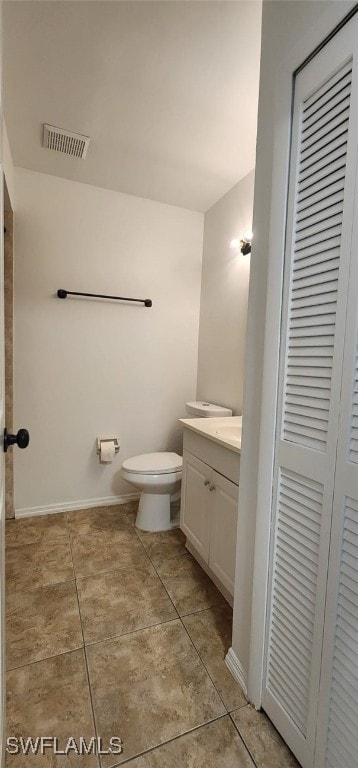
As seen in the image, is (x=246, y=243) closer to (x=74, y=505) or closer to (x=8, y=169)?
(x=8, y=169)

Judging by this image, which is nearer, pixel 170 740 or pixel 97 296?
pixel 170 740

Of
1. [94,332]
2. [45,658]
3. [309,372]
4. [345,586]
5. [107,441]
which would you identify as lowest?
[45,658]

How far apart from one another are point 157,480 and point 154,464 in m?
0.12

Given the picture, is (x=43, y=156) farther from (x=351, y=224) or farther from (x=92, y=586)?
(x=92, y=586)

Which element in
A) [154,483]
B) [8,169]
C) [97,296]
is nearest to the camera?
[8,169]

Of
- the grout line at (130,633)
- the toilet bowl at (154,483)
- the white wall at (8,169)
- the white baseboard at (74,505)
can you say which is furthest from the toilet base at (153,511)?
the white wall at (8,169)

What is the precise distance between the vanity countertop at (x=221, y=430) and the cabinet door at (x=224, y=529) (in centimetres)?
18

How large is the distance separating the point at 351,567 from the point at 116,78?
6.65 feet

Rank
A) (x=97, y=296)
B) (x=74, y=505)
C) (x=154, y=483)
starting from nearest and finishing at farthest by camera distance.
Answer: (x=154, y=483), (x=97, y=296), (x=74, y=505)

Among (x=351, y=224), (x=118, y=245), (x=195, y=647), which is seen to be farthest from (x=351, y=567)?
(x=118, y=245)

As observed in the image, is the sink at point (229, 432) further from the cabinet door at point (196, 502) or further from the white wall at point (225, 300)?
the white wall at point (225, 300)

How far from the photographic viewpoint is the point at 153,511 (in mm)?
2135

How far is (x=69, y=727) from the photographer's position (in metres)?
0.99

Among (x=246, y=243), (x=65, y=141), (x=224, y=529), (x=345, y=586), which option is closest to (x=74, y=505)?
(x=224, y=529)
